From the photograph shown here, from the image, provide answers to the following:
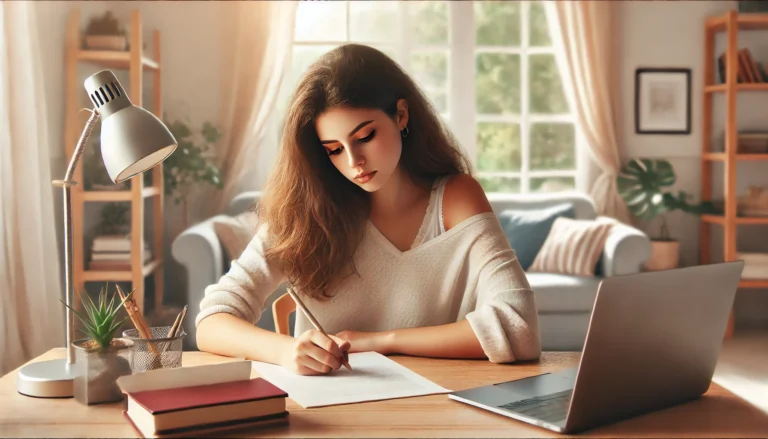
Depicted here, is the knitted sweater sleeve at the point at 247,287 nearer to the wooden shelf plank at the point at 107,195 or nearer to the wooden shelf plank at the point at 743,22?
the wooden shelf plank at the point at 107,195

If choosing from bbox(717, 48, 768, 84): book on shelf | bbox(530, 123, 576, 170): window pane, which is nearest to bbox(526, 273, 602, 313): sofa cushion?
bbox(530, 123, 576, 170): window pane

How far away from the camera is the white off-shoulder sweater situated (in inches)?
68.6

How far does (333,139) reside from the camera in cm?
166

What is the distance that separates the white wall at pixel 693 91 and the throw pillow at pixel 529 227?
90cm

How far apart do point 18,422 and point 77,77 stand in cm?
Result: 359

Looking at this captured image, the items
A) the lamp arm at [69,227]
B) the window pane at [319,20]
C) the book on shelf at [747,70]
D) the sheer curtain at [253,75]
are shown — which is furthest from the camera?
the window pane at [319,20]

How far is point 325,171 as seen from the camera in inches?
73.1

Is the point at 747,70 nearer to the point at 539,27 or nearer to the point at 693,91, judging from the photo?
the point at 693,91

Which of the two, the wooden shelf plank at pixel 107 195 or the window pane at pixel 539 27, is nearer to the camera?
the wooden shelf plank at pixel 107 195

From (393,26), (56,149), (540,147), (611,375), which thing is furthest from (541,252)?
(611,375)

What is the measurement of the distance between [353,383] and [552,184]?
4239mm

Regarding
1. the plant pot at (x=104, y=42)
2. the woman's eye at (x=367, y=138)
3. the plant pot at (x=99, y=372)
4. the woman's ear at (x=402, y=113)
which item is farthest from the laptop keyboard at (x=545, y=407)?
the plant pot at (x=104, y=42)

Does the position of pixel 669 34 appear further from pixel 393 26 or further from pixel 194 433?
pixel 194 433

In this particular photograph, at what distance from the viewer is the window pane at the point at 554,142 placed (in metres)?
5.38
